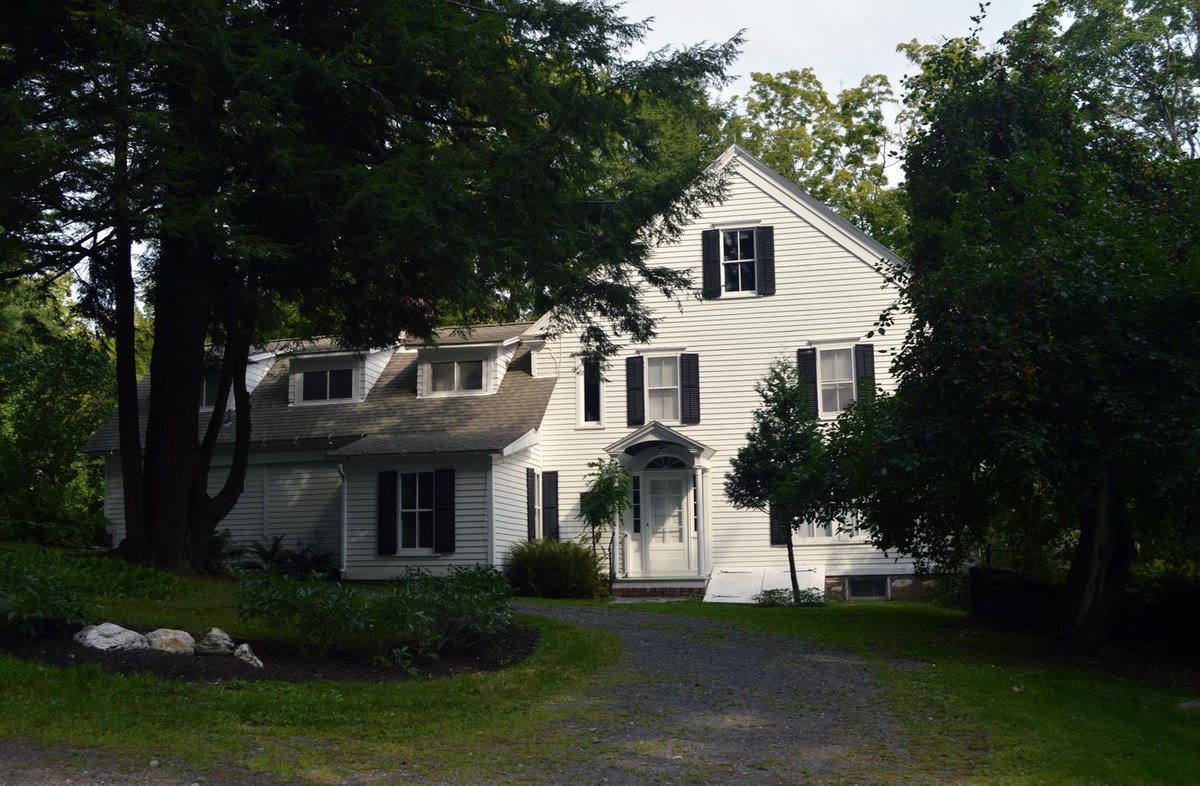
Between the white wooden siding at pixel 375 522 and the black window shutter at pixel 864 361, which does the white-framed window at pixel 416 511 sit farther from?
the black window shutter at pixel 864 361

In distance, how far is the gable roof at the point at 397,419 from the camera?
22.6 m

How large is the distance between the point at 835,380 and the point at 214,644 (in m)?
16.0

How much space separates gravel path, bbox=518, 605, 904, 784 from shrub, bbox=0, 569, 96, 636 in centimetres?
438

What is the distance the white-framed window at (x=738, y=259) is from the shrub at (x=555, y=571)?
6513 millimetres

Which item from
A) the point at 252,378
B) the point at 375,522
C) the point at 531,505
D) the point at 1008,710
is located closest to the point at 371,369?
the point at 252,378

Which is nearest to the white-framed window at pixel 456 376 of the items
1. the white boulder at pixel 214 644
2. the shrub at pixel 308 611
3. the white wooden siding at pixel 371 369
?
the white wooden siding at pixel 371 369

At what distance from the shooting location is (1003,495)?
1499cm

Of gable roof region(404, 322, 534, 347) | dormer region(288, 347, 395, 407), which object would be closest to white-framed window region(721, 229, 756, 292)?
gable roof region(404, 322, 534, 347)

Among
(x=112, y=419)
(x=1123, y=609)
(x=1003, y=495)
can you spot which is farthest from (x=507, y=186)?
(x=112, y=419)

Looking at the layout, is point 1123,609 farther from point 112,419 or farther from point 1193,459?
point 112,419

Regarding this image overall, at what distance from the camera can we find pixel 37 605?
377 inches

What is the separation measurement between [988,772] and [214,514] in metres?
11.2

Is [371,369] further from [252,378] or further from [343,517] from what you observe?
[343,517]

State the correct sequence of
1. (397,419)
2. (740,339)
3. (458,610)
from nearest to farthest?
(458,610), (397,419), (740,339)
